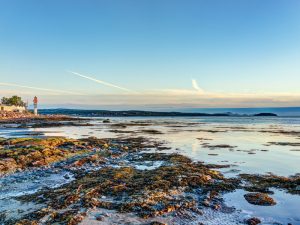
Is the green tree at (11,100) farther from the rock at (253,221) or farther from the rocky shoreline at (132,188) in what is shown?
the rock at (253,221)

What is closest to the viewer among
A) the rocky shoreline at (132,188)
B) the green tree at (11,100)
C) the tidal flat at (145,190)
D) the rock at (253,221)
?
the rock at (253,221)

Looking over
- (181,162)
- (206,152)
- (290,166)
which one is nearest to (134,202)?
(181,162)

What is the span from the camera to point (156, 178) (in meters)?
12.5

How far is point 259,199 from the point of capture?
32.5 ft

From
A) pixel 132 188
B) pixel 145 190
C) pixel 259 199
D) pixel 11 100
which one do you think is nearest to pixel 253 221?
pixel 259 199

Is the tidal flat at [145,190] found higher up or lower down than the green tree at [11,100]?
lower down

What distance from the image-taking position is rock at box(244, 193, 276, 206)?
9550 mm

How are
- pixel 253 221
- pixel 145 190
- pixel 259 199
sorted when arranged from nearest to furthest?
Result: pixel 253 221 → pixel 259 199 → pixel 145 190

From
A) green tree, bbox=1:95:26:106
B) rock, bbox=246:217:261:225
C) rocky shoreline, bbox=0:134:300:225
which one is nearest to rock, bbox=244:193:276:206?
rocky shoreline, bbox=0:134:300:225

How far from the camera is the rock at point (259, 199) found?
31.3 ft

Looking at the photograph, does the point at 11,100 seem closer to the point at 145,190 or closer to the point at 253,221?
the point at 145,190

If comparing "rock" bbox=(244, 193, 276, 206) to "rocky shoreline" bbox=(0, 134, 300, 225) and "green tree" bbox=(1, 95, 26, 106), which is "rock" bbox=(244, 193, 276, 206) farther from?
"green tree" bbox=(1, 95, 26, 106)

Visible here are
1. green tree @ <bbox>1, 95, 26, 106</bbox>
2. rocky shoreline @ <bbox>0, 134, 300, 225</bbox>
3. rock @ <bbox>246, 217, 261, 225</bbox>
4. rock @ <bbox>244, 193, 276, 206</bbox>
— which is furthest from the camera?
green tree @ <bbox>1, 95, 26, 106</bbox>

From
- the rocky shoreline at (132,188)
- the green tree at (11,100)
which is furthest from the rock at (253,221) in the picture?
the green tree at (11,100)
